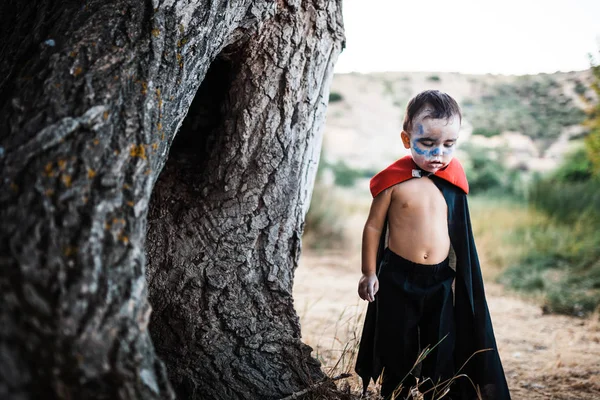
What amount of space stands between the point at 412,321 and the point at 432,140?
946 millimetres

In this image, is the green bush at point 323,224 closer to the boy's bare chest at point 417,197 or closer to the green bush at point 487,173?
the boy's bare chest at point 417,197

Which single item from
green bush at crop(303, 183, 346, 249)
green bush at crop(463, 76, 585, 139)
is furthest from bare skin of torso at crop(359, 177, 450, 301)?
green bush at crop(463, 76, 585, 139)

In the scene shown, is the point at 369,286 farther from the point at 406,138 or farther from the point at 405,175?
the point at 406,138

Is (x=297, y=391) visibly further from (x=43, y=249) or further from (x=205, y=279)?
(x=43, y=249)

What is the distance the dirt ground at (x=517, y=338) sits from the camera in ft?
11.2

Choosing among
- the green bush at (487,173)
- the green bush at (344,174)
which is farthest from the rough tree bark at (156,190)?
the green bush at (344,174)

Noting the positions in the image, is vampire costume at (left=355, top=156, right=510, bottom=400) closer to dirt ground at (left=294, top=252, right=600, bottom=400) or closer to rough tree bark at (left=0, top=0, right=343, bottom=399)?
dirt ground at (left=294, top=252, right=600, bottom=400)

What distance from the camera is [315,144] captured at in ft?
9.09

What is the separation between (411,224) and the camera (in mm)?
2611

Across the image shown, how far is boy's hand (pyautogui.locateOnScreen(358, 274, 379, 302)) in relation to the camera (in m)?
2.59

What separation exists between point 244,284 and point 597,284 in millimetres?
5491

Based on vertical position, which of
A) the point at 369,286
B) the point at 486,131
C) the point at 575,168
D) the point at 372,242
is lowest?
the point at 369,286

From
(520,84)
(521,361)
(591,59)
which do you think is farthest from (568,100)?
(521,361)

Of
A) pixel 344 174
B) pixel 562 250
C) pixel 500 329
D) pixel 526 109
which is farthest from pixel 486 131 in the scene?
pixel 500 329
